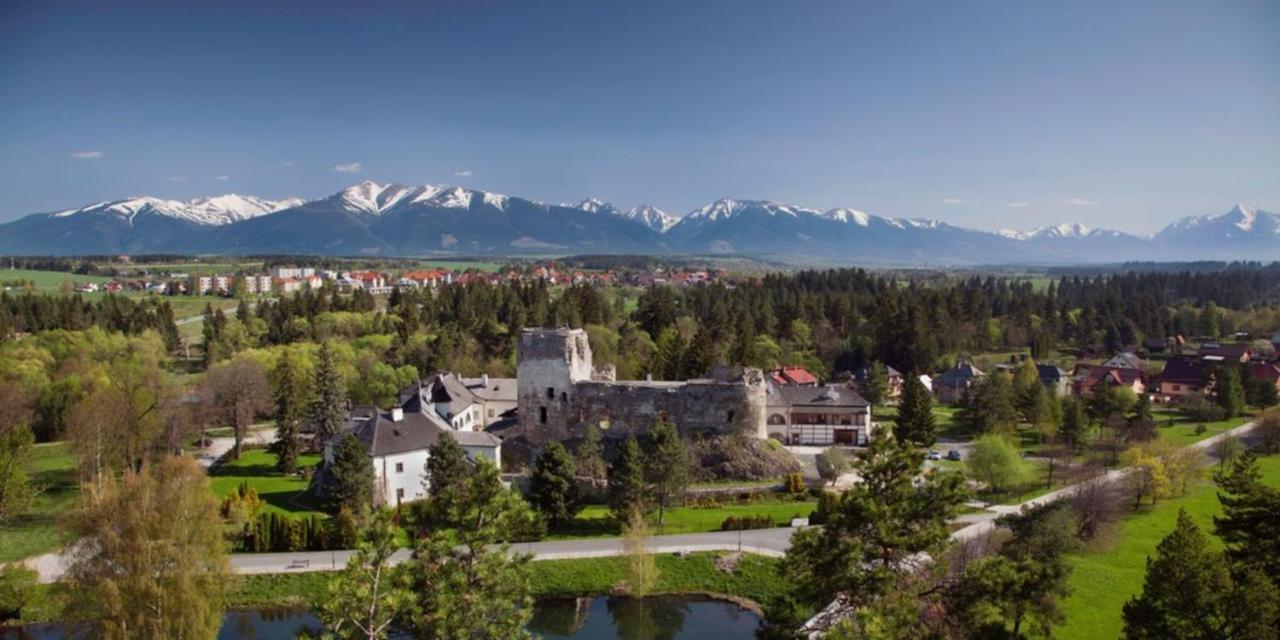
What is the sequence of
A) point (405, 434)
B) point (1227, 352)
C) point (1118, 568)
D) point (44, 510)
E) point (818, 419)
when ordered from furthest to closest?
point (1227, 352) → point (818, 419) → point (405, 434) → point (44, 510) → point (1118, 568)

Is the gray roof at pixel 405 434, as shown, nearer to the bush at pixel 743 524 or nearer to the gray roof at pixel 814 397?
the bush at pixel 743 524

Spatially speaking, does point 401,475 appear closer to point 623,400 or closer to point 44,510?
point 623,400

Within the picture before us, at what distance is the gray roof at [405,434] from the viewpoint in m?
38.7

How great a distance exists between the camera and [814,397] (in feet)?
170

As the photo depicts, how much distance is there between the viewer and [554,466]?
35906mm

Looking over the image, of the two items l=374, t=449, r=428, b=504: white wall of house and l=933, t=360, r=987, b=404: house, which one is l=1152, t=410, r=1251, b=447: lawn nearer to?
l=933, t=360, r=987, b=404: house

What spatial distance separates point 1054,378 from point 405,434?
56315 millimetres

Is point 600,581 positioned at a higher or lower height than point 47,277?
lower

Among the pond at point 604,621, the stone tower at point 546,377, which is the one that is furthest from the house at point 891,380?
the pond at point 604,621

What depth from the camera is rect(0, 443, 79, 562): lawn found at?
3247 cm

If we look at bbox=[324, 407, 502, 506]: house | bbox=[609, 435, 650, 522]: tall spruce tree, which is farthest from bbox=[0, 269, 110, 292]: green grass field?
bbox=[609, 435, 650, 522]: tall spruce tree

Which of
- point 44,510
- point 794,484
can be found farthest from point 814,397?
point 44,510

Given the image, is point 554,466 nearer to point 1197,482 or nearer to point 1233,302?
point 1197,482

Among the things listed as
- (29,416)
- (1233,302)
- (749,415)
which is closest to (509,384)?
(749,415)
